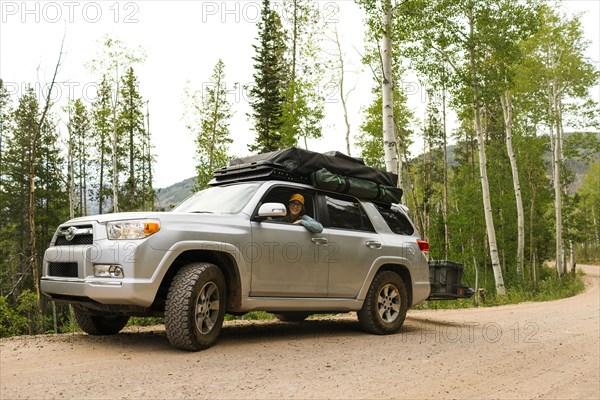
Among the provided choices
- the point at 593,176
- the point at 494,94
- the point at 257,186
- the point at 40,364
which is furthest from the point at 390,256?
the point at 593,176

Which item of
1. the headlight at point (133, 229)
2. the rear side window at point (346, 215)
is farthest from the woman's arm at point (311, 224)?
the headlight at point (133, 229)

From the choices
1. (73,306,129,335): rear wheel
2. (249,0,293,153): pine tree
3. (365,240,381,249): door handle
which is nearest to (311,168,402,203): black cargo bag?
(365,240,381,249): door handle

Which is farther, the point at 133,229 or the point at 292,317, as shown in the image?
the point at 292,317

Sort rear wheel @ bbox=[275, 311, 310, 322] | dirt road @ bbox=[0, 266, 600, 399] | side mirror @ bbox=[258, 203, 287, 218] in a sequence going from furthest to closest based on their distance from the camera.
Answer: rear wheel @ bbox=[275, 311, 310, 322], side mirror @ bbox=[258, 203, 287, 218], dirt road @ bbox=[0, 266, 600, 399]

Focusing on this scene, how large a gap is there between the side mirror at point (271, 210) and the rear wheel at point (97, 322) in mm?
2148

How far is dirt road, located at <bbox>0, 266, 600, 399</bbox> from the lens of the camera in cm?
422

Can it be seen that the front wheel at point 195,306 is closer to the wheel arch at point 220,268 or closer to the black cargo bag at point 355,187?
the wheel arch at point 220,268

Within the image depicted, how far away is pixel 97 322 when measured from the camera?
6418 millimetres

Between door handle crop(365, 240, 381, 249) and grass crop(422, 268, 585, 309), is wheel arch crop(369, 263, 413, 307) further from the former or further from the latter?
grass crop(422, 268, 585, 309)

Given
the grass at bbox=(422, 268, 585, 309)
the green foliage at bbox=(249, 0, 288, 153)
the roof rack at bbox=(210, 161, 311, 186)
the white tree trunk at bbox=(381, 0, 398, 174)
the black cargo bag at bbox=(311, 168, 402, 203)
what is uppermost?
the green foliage at bbox=(249, 0, 288, 153)

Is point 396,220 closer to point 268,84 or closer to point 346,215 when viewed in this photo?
point 346,215

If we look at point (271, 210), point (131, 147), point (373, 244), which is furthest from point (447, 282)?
point (131, 147)

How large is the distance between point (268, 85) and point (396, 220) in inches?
1064

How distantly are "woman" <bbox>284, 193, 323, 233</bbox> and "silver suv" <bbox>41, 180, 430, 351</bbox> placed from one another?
8 centimetres
